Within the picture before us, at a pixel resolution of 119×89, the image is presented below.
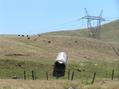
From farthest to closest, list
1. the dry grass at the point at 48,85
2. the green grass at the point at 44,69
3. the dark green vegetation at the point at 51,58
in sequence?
the dark green vegetation at the point at 51,58, the green grass at the point at 44,69, the dry grass at the point at 48,85

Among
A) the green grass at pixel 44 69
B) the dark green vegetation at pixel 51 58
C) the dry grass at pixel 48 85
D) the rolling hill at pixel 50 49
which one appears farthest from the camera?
the rolling hill at pixel 50 49

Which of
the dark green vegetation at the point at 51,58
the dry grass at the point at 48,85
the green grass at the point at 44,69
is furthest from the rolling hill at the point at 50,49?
the dry grass at the point at 48,85

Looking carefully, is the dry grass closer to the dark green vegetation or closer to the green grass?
the dark green vegetation

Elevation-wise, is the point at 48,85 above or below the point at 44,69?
above

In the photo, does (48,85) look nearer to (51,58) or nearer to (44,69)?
(44,69)

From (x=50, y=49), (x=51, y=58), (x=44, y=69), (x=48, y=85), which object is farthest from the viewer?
(x=50, y=49)

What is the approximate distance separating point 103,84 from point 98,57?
52.7m

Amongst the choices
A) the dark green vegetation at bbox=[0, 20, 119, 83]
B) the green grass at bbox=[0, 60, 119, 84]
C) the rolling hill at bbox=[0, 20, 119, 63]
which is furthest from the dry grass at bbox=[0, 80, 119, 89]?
the rolling hill at bbox=[0, 20, 119, 63]

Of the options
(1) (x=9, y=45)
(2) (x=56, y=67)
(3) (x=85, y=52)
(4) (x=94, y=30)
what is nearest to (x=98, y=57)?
(3) (x=85, y=52)

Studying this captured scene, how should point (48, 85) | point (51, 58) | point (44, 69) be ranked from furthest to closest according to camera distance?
point (51, 58), point (44, 69), point (48, 85)

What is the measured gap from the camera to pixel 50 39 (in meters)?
123

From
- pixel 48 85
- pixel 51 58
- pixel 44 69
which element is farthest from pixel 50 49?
pixel 48 85

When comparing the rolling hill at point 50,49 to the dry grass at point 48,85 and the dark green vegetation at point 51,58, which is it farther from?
the dry grass at point 48,85

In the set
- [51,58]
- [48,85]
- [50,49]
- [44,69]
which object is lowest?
[44,69]
